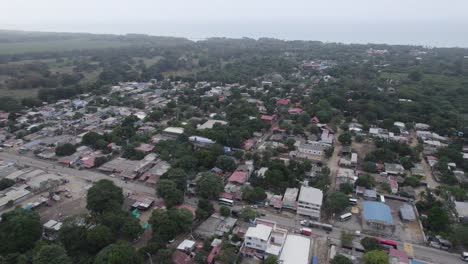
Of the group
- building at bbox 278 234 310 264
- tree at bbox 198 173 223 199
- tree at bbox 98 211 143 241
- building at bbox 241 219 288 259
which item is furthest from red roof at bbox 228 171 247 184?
tree at bbox 98 211 143 241

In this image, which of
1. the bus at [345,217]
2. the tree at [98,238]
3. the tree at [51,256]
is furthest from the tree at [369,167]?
the tree at [51,256]

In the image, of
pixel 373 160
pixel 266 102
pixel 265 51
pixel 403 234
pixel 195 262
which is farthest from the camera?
pixel 265 51

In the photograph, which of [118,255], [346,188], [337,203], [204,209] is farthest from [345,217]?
[118,255]

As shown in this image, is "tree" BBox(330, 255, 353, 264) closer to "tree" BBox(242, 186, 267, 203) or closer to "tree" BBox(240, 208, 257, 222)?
"tree" BBox(240, 208, 257, 222)

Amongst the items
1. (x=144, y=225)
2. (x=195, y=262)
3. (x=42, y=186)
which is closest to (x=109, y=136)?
(x=42, y=186)

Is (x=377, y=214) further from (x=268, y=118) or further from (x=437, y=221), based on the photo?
(x=268, y=118)

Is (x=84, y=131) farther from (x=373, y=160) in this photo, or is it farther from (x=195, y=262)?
(x=373, y=160)

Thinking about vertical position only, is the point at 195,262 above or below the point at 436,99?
below
